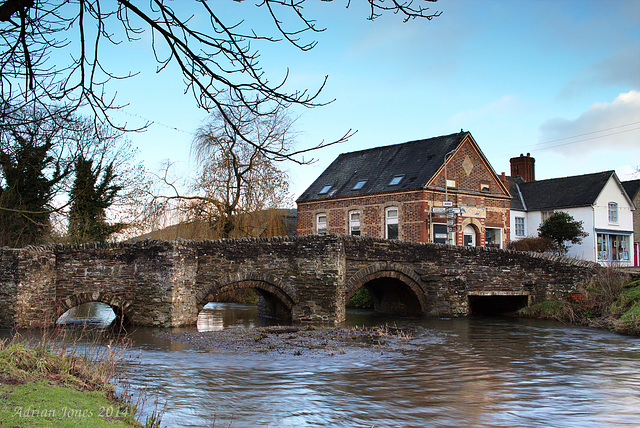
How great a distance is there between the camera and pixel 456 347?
13.5 m

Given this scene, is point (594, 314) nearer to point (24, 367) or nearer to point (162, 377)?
point (162, 377)

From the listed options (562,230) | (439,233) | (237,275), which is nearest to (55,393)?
(237,275)

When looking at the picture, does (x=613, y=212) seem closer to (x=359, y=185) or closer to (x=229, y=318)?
(x=359, y=185)

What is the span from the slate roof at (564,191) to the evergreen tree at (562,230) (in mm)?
3088

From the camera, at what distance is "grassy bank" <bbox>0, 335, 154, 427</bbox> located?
14.4 feet

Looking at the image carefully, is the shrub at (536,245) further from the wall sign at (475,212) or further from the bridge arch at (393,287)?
the bridge arch at (393,287)

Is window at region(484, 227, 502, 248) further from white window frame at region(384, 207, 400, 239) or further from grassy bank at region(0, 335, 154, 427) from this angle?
grassy bank at region(0, 335, 154, 427)

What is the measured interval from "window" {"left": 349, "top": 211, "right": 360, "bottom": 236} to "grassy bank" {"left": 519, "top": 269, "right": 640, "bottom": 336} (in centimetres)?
978

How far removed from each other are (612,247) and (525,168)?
879 centimetres

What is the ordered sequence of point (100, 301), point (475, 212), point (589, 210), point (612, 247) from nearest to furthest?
point (100, 301), point (475, 212), point (589, 210), point (612, 247)

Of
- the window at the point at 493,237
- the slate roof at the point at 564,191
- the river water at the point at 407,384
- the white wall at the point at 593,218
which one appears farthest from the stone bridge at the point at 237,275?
the slate roof at the point at 564,191

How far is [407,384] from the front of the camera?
30.5ft

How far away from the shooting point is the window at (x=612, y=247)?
109 feet

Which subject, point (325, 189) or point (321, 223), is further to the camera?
point (325, 189)
